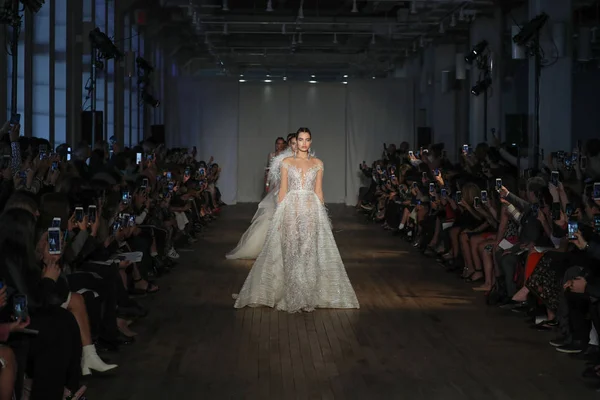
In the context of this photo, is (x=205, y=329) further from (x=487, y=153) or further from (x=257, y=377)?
(x=487, y=153)

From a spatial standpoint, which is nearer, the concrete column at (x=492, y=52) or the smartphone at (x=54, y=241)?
the smartphone at (x=54, y=241)

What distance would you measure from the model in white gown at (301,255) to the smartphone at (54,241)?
371 centimetres

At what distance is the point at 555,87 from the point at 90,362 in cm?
1106

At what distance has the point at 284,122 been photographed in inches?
1024

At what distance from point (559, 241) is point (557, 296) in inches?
25.9

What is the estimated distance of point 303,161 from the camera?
9047 mm

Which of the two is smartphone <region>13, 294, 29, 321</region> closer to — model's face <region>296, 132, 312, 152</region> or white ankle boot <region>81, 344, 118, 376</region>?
white ankle boot <region>81, 344, 118, 376</region>

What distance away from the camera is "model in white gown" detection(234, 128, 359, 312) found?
8.92 m

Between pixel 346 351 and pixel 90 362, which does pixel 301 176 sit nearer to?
pixel 346 351

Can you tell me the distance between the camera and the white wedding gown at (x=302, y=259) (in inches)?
351

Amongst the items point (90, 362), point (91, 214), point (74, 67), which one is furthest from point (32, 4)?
point (74, 67)

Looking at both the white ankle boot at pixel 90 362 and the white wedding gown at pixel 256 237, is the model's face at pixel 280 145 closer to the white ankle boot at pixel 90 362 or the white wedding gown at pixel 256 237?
the white wedding gown at pixel 256 237

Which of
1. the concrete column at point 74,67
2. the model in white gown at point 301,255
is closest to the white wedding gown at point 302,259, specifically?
the model in white gown at point 301,255

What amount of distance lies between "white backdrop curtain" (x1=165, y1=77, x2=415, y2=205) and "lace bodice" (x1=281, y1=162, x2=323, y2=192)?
16724 mm
